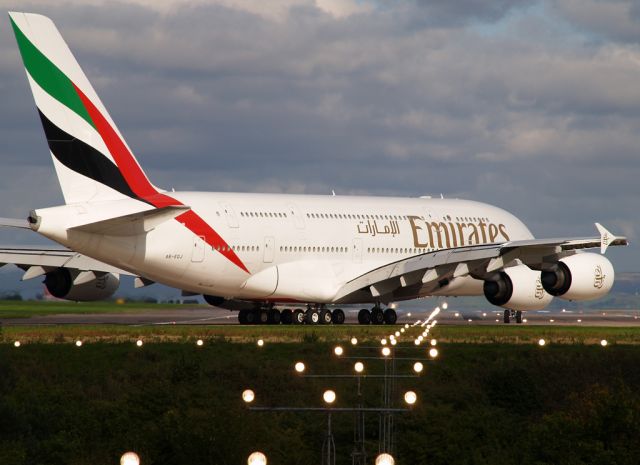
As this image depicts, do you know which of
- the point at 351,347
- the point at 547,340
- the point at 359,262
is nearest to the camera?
the point at 351,347

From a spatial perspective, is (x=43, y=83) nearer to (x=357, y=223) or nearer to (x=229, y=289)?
(x=229, y=289)

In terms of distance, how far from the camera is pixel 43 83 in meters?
41.0

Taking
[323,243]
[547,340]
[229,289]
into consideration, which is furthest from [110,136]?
[547,340]

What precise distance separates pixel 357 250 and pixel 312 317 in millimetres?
3347

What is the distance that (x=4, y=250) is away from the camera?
50438 millimetres

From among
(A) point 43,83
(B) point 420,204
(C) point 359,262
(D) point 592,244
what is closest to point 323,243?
(C) point 359,262

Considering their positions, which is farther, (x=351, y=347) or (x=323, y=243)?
(x=323, y=243)

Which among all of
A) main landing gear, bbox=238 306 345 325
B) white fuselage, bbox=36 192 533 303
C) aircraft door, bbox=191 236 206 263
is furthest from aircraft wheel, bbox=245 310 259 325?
aircraft door, bbox=191 236 206 263

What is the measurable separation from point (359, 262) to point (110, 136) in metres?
13.8

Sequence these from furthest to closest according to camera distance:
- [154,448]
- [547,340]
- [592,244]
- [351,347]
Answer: [592,244]
[547,340]
[351,347]
[154,448]

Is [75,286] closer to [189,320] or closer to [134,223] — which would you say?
[134,223]

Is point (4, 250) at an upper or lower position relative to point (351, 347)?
upper

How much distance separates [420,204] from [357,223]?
4.52m


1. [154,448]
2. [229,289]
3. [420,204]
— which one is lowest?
[154,448]
